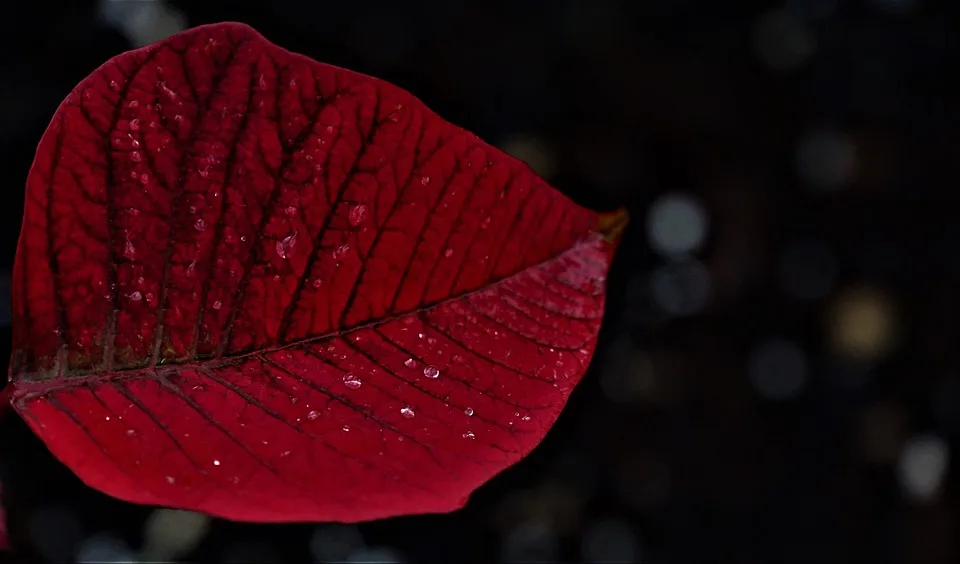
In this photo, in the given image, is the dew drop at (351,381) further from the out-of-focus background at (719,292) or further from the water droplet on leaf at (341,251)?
the out-of-focus background at (719,292)

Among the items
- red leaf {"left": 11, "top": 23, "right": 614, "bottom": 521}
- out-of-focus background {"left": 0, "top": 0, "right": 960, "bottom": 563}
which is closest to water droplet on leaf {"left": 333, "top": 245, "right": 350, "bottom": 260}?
red leaf {"left": 11, "top": 23, "right": 614, "bottom": 521}

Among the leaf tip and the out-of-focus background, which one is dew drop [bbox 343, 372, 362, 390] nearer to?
the leaf tip

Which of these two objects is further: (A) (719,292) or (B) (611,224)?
(A) (719,292)

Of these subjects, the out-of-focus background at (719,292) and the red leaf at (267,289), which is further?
the out-of-focus background at (719,292)

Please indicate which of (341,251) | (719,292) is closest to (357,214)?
(341,251)

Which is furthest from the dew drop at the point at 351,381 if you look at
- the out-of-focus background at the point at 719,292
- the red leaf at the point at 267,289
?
the out-of-focus background at the point at 719,292

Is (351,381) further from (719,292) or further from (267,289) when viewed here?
(719,292)
